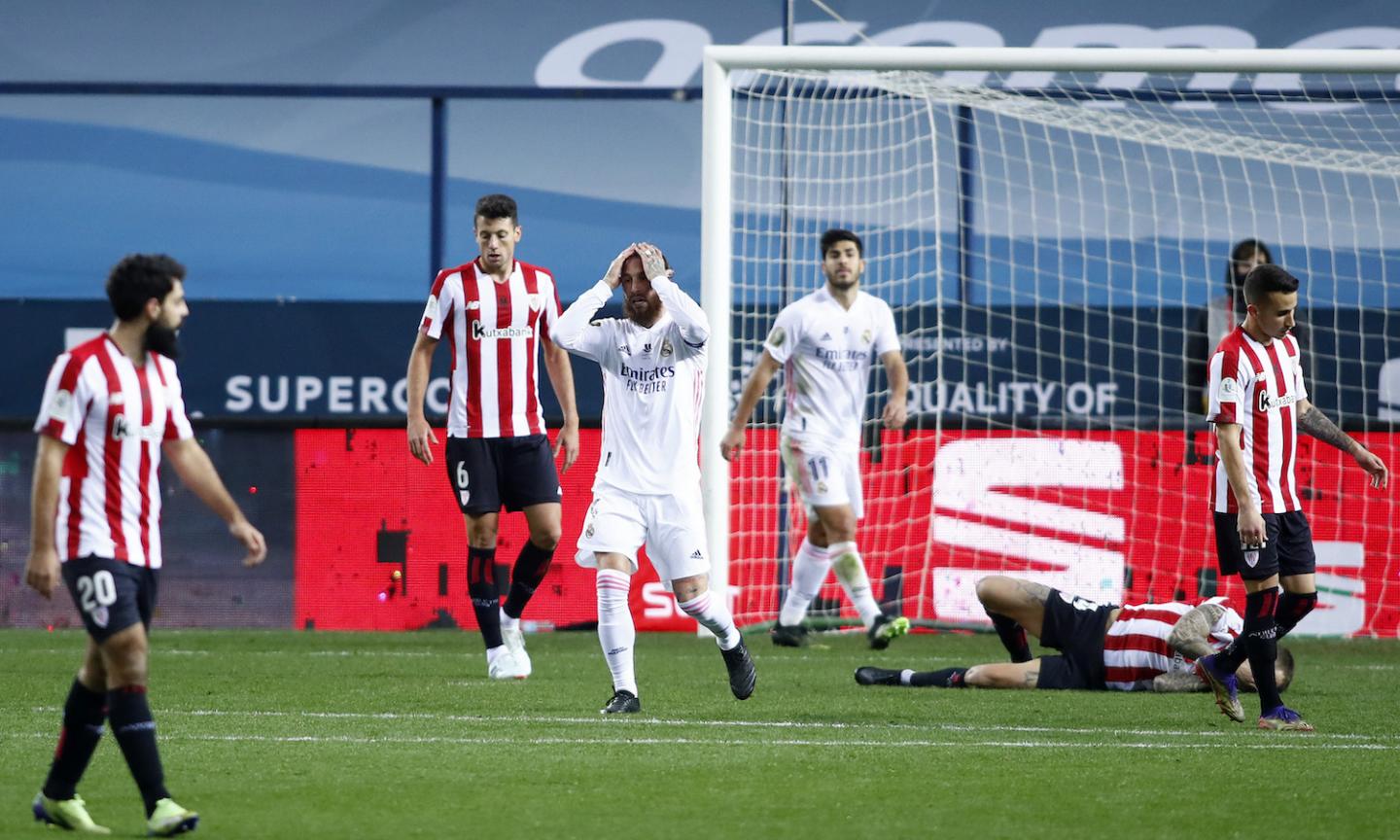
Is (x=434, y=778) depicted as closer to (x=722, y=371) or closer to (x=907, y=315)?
(x=722, y=371)

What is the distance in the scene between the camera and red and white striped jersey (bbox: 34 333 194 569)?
450 cm

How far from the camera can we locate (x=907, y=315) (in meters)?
11.7

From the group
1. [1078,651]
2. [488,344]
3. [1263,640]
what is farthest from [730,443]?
[1263,640]

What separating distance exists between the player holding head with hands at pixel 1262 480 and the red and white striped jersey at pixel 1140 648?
104 cm

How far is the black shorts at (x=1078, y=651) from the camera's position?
7934 mm

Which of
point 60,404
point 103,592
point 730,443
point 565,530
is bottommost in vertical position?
point 103,592

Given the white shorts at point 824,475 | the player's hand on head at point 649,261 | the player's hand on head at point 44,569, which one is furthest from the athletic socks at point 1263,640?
the player's hand on head at point 44,569

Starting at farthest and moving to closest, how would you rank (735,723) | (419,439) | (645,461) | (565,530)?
1. (565,530)
2. (419,439)
3. (645,461)
4. (735,723)

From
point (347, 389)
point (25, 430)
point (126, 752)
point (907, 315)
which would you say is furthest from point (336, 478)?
point (126, 752)

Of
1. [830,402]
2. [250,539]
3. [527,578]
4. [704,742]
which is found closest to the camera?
[250,539]

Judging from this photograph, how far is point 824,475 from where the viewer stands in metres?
10.0

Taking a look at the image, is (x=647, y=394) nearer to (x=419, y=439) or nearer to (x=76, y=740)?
(x=419, y=439)

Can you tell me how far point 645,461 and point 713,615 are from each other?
2.10 ft

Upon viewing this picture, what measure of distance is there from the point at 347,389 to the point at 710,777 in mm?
7107
